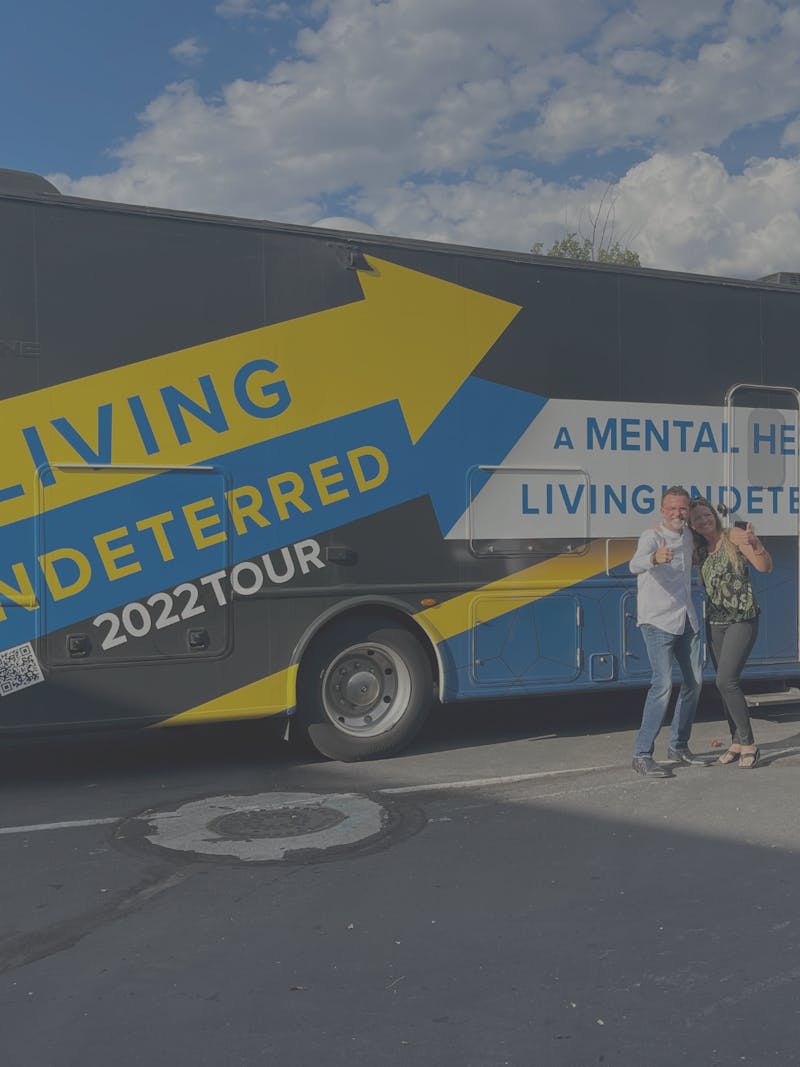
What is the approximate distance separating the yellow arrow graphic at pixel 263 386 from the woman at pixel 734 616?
2186 millimetres

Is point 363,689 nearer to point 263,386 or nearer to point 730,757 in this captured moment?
point 263,386

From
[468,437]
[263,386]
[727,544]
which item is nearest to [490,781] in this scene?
[727,544]

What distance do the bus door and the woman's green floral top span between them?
1.32 metres

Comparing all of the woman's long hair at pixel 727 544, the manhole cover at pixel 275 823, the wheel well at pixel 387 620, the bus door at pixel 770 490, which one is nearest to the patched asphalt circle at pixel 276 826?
the manhole cover at pixel 275 823

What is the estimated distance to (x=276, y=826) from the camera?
5.78 meters

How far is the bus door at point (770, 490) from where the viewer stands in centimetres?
845

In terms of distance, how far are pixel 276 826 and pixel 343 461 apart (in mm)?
2529

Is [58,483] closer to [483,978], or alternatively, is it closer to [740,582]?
[483,978]

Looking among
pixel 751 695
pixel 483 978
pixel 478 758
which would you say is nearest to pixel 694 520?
pixel 478 758

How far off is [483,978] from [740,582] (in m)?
3.96

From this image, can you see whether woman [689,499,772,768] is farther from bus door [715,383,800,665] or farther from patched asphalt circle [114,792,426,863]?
patched asphalt circle [114,792,426,863]

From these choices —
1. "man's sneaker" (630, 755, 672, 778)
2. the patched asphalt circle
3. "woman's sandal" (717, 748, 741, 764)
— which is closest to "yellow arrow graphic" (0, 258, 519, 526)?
the patched asphalt circle

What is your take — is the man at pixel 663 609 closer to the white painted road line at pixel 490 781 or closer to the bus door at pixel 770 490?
the white painted road line at pixel 490 781

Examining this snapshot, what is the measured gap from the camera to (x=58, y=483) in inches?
250
